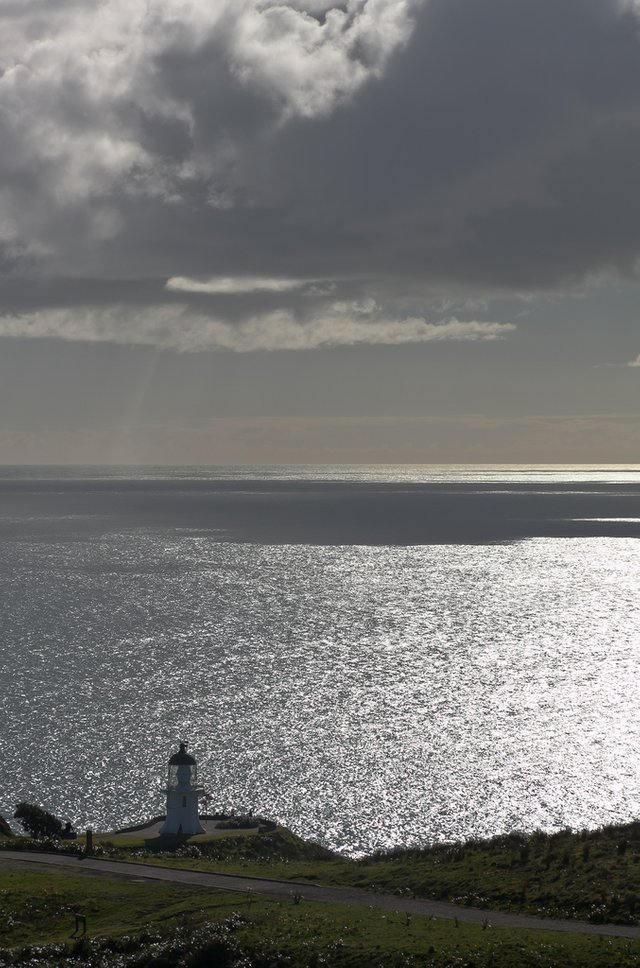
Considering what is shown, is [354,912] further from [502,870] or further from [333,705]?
[333,705]

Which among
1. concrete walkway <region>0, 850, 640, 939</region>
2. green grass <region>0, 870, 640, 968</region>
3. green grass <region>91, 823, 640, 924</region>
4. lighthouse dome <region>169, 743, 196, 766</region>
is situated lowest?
green grass <region>0, 870, 640, 968</region>

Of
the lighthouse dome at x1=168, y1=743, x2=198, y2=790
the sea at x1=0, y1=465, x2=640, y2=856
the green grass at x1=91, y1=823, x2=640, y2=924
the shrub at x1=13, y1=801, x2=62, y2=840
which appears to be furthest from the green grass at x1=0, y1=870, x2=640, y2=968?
the sea at x1=0, y1=465, x2=640, y2=856

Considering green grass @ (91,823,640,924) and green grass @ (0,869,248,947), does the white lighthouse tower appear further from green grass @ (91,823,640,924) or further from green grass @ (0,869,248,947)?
green grass @ (0,869,248,947)

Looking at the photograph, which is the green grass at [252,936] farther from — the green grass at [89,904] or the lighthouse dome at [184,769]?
the lighthouse dome at [184,769]

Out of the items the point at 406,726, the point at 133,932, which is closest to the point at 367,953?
the point at 133,932

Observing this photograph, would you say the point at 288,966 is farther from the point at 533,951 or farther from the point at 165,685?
the point at 165,685
